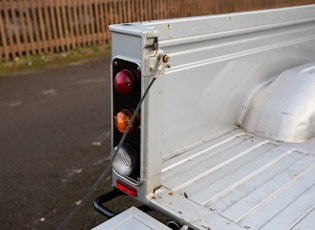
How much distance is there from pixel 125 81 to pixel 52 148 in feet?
9.38

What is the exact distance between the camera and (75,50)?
360 inches

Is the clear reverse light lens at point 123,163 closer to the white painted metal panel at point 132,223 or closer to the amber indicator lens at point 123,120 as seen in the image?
the amber indicator lens at point 123,120

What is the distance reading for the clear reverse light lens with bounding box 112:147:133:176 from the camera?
6.38ft

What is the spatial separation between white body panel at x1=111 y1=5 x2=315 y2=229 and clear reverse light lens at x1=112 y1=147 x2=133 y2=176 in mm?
77

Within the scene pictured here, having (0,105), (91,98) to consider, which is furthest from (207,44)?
(0,105)

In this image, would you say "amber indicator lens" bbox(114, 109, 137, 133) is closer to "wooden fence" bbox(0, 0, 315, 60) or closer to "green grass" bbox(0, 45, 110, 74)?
"green grass" bbox(0, 45, 110, 74)

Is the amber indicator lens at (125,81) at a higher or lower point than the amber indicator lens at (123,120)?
higher

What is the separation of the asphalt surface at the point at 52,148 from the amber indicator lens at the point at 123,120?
147 cm

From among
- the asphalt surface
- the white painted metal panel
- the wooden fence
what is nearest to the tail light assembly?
the white painted metal panel

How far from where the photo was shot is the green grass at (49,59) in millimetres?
8109

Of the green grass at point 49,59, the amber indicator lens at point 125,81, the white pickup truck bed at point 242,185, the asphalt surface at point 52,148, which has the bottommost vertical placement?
the asphalt surface at point 52,148

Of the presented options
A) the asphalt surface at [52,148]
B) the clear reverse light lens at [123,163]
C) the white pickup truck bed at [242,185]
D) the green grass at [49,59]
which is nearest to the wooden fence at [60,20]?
the green grass at [49,59]

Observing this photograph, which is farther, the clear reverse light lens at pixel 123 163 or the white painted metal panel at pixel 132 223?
the clear reverse light lens at pixel 123 163

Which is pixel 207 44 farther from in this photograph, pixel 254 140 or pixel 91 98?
pixel 91 98
